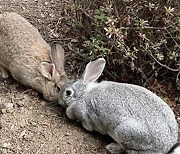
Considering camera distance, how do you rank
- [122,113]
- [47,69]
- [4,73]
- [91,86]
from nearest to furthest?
[122,113]
[91,86]
[47,69]
[4,73]

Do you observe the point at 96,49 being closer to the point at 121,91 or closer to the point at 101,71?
the point at 101,71

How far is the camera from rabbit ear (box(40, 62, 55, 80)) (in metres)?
5.24

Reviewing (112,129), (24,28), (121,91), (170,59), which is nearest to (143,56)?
(170,59)

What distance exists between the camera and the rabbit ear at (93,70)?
4.92 meters

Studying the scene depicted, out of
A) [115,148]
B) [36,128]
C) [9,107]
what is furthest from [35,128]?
[115,148]

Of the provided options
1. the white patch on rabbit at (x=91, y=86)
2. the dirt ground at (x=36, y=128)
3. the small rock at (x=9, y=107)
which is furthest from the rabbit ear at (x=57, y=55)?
the small rock at (x=9, y=107)

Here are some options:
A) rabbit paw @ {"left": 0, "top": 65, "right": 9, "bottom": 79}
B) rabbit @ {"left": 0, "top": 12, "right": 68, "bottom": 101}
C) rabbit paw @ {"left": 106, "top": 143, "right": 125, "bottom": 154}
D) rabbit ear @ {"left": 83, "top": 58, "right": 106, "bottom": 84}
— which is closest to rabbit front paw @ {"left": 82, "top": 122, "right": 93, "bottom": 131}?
rabbit paw @ {"left": 106, "top": 143, "right": 125, "bottom": 154}

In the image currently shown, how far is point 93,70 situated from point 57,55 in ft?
1.81

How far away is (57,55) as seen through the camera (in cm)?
535

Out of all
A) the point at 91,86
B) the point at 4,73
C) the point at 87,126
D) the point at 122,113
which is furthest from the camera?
the point at 4,73

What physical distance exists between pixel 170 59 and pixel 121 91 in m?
0.70

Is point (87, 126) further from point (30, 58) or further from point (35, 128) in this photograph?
point (30, 58)

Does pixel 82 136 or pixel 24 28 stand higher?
pixel 24 28

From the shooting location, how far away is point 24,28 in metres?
5.55
